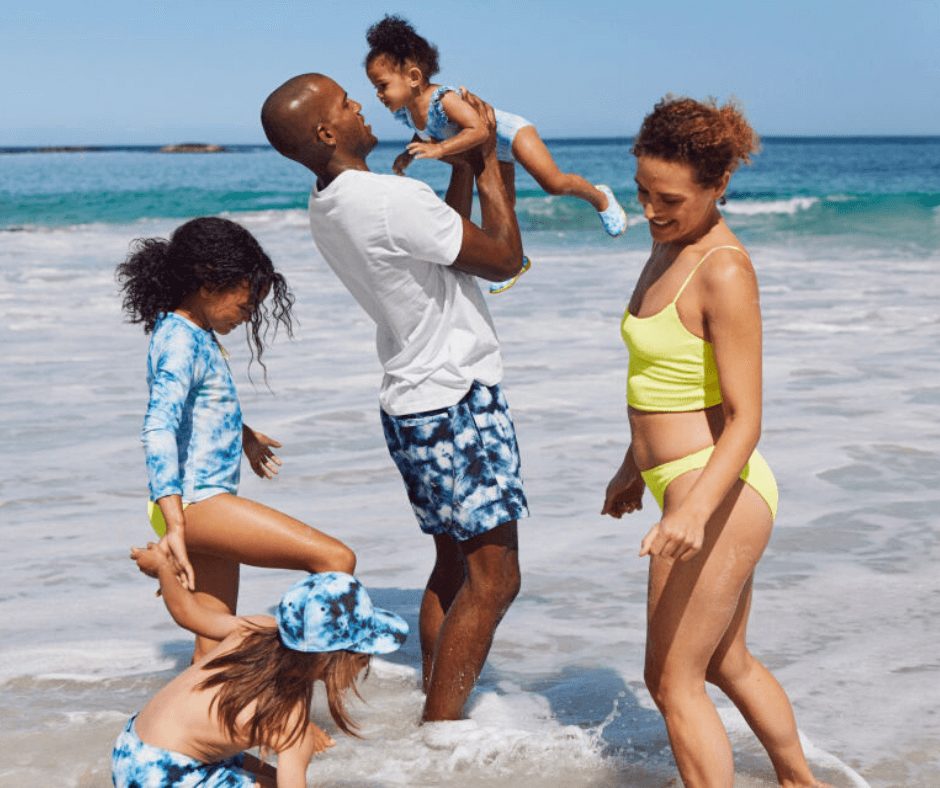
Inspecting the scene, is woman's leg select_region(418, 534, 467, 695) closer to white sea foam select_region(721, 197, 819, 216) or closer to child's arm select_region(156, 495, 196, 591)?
child's arm select_region(156, 495, 196, 591)

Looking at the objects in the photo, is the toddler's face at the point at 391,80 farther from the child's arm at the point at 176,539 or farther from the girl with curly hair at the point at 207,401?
the child's arm at the point at 176,539

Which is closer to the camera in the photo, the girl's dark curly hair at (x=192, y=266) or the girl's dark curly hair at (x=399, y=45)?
the girl's dark curly hair at (x=192, y=266)

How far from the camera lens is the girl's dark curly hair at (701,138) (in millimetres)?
2559

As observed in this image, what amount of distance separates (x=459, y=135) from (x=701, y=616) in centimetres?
154

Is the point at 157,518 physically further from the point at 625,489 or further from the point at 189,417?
the point at 625,489

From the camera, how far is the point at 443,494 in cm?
337

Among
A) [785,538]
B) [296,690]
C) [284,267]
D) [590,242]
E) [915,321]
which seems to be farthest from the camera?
[590,242]

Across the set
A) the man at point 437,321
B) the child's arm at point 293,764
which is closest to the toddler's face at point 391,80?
the man at point 437,321

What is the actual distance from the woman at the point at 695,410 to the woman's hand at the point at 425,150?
0.72 m

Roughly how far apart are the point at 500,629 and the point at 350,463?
2.26 m

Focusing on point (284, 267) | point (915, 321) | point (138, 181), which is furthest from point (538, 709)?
point (138, 181)

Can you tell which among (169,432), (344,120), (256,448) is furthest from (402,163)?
(169,432)

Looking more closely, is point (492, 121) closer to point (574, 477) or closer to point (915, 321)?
point (574, 477)

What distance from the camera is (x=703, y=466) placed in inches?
105
